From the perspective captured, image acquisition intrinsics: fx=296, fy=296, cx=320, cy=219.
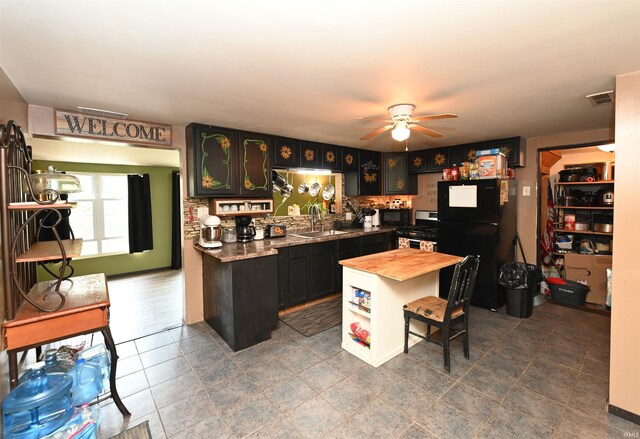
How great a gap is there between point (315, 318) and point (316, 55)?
9.21 feet

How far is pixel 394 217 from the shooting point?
5.11 metres

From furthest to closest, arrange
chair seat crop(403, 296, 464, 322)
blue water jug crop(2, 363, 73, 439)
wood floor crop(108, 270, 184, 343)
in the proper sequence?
1. wood floor crop(108, 270, 184, 343)
2. chair seat crop(403, 296, 464, 322)
3. blue water jug crop(2, 363, 73, 439)

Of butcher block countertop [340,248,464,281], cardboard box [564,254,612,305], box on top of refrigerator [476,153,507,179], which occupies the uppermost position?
box on top of refrigerator [476,153,507,179]

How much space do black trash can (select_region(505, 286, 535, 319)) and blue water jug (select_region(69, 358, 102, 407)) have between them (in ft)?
13.4

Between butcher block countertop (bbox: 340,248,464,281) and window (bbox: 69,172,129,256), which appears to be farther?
window (bbox: 69,172,129,256)

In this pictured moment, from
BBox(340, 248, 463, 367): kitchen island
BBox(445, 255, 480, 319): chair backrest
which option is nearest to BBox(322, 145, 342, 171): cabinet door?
BBox(340, 248, 463, 367): kitchen island

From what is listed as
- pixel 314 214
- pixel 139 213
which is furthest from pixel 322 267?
pixel 139 213

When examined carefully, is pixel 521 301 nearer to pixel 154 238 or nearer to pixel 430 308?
pixel 430 308

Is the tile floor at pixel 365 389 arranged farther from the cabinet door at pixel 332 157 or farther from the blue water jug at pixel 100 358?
the cabinet door at pixel 332 157

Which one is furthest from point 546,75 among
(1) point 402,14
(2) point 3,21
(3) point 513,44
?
(2) point 3,21

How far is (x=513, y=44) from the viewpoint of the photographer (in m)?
1.60

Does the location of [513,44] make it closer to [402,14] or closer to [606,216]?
[402,14]

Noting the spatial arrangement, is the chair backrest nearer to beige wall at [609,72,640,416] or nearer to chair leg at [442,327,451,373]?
chair leg at [442,327,451,373]

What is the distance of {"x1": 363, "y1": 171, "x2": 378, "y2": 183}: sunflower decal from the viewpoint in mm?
4903
